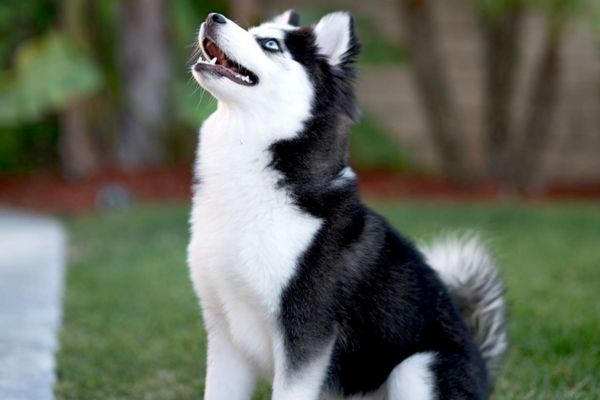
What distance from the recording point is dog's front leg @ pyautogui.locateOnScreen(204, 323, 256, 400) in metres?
3.32

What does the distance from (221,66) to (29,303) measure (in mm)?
2855

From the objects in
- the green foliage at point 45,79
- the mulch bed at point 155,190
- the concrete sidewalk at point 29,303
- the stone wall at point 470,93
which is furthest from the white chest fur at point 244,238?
the stone wall at point 470,93

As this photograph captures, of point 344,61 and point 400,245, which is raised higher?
point 344,61

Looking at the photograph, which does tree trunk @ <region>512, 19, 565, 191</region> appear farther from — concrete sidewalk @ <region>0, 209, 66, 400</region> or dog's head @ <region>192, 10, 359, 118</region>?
dog's head @ <region>192, 10, 359, 118</region>

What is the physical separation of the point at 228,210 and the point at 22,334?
201 cm

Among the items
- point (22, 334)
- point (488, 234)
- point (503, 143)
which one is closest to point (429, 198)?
point (503, 143)

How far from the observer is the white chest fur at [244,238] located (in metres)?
3.10

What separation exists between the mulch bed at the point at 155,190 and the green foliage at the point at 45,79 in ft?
3.03

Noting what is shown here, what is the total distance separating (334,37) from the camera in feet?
11.1

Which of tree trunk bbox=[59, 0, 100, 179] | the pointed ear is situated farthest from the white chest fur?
tree trunk bbox=[59, 0, 100, 179]

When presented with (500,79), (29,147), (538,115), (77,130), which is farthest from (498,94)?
(29,147)

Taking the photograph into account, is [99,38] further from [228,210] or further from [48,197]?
[228,210]

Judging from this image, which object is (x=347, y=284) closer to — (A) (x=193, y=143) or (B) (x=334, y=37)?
(B) (x=334, y=37)

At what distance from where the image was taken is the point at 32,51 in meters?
10.1
